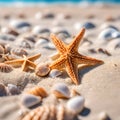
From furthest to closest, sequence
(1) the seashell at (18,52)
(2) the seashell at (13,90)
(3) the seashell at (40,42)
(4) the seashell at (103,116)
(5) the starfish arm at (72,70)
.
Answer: (3) the seashell at (40,42), (1) the seashell at (18,52), (5) the starfish arm at (72,70), (2) the seashell at (13,90), (4) the seashell at (103,116)

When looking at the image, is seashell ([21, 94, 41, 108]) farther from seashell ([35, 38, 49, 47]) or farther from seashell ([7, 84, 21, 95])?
seashell ([35, 38, 49, 47])

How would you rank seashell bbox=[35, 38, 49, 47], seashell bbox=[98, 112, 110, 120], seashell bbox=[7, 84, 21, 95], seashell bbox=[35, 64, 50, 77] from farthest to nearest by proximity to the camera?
seashell bbox=[35, 38, 49, 47] < seashell bbox=[35, 64, 50, 77] < seashell bbox=[7, 84, 21, 95] < seashell bbox=[98, 112, 110, 120]

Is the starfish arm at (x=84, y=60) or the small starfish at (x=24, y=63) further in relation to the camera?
the small starfish at (x=24, y=63)

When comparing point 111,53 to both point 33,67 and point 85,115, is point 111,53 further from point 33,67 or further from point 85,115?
point 85,115

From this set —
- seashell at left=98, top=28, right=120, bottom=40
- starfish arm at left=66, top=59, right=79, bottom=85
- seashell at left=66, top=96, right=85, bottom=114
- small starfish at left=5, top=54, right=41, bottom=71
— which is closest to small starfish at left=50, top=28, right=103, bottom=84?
starfish arm at left=66, top=59, right=79, bottom=85

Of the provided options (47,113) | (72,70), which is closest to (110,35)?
(72,70)

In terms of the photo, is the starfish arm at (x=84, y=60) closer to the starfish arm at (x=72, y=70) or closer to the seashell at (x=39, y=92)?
the starfish arm at (x=72, y=70)

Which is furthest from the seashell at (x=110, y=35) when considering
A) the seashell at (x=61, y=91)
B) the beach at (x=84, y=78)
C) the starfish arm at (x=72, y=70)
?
the seashell at (x=61, y=91)

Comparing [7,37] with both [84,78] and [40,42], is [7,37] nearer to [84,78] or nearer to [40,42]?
[40,42]
